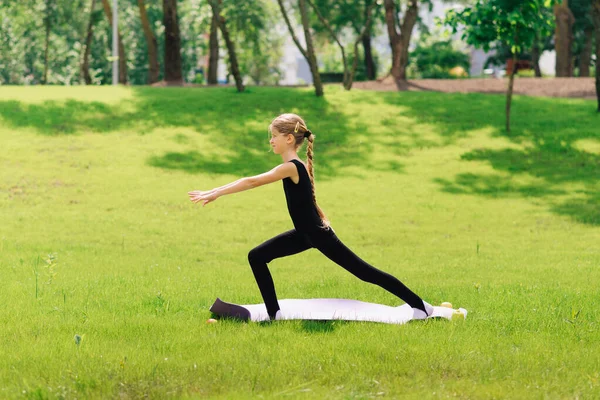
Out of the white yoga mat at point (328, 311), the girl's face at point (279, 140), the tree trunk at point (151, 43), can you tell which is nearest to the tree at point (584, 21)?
the tree trunk at point (151, 43)

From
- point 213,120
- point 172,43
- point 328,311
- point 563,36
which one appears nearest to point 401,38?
point 563,36

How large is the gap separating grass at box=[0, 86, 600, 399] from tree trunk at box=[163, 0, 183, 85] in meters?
3.17

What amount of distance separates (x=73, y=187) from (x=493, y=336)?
15442 mm

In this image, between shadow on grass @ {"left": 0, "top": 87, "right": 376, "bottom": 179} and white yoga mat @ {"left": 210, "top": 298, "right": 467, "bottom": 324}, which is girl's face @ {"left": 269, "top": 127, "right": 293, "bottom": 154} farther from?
shadow on grass @ {"left": 0, "top": 87, "right": 376, "bottom": 179}

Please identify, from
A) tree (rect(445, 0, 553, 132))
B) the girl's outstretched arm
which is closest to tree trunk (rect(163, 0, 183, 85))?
tree (rect(445, 0, 553, 132))

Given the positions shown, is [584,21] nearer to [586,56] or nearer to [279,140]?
[586,56]

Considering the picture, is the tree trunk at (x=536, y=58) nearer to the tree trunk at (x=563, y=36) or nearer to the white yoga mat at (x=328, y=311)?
the tree trunk at (x=563, y=36)

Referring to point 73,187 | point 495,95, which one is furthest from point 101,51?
point 73,187

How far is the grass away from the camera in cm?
572

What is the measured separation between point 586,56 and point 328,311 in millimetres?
42078

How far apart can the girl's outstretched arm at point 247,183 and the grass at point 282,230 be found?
3.76 feet

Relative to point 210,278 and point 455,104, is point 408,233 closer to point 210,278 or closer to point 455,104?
point 210,278

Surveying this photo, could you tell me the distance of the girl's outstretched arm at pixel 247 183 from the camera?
6.62m

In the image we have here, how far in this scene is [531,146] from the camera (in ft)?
82.7
